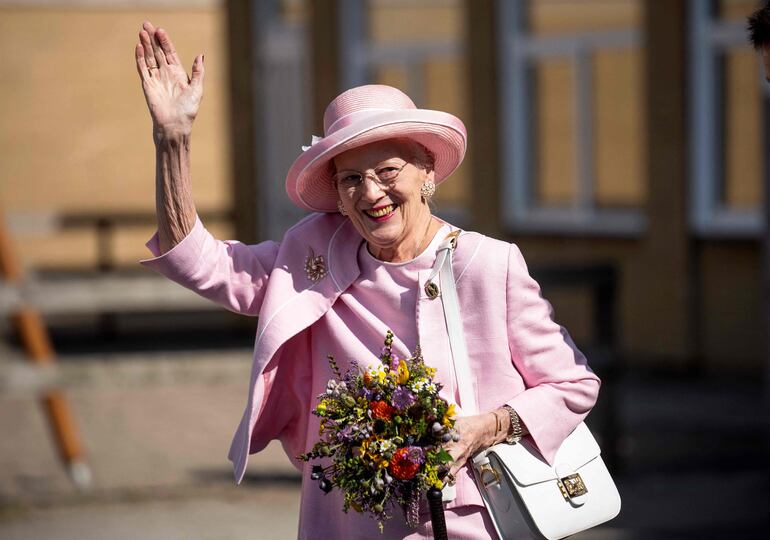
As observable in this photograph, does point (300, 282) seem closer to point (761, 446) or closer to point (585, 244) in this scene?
point (761, 446)

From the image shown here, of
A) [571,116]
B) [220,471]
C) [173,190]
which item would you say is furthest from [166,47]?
[571,116]

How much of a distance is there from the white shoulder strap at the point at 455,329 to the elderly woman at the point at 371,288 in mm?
23

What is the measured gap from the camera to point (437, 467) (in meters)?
3.07

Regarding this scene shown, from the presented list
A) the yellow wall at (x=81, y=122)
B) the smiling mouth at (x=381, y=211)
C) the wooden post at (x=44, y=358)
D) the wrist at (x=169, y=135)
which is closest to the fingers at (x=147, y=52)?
the wrist at (x=169, y=135)

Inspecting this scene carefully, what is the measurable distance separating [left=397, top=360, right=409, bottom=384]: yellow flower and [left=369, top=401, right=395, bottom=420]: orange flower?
0.07 m

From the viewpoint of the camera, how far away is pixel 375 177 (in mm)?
3334

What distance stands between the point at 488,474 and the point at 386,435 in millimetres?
347

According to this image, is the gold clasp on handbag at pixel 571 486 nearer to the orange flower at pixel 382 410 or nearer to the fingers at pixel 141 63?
the orange flower at pixel 382 410

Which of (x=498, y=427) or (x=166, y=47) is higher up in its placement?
(x=166, y=47)

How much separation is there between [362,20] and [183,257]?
467 inches

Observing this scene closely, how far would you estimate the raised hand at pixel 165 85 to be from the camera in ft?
10.7

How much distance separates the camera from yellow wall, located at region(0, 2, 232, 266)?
57.5ft

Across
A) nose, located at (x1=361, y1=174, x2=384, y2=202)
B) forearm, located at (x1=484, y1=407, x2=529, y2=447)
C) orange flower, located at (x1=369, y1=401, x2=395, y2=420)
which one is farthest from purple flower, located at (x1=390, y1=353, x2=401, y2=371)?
nose, located at (x1=361, y1=174, x2=384, y2=202)

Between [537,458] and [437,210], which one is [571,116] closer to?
[437,210]
